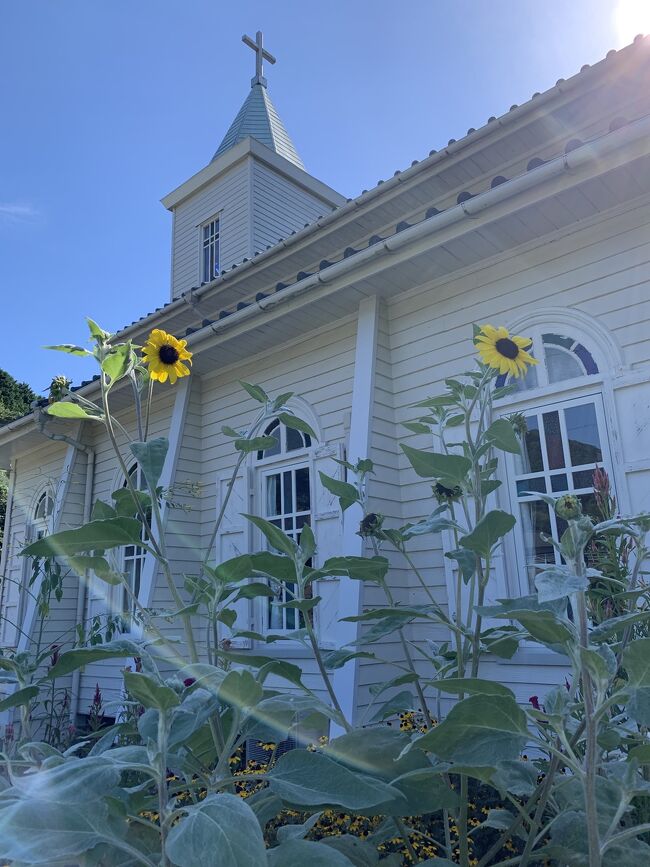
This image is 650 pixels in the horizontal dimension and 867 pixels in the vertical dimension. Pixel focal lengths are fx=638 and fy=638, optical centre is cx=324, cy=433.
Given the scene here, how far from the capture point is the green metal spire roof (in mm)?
11234

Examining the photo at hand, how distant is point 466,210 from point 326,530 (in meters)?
2.46

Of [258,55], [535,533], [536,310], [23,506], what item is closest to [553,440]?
[535,533]

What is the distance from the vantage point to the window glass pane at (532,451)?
405 cm

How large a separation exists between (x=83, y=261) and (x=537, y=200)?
5.92 m

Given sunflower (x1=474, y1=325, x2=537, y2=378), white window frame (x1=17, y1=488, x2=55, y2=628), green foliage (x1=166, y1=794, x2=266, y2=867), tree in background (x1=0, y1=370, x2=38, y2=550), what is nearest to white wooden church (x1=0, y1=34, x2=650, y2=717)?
white window frame (x1=17, y1=488, x2=55, y2=628)

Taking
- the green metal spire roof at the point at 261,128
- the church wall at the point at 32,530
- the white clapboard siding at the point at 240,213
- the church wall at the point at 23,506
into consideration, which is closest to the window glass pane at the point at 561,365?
the church wall at the point at 32,530

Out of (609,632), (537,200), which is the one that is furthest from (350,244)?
(609,632)

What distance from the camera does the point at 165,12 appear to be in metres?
6.61

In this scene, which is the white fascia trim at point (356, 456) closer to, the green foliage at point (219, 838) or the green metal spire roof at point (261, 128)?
the green foliage at point (219, 838)

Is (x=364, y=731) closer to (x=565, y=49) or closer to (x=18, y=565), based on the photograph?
(x=565, y=49)

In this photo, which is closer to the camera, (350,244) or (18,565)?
(350,244)

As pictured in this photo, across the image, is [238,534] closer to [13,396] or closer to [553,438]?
[553,438]

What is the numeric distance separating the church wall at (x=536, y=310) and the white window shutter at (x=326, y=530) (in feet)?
1.76

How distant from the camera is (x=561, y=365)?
4.09 m
